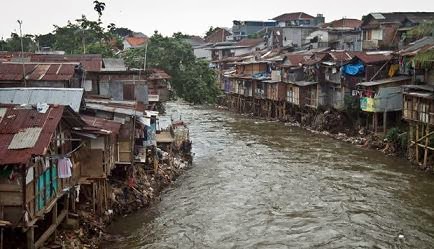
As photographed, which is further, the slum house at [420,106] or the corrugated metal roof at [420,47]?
the corrugated metal roof at [420,47]

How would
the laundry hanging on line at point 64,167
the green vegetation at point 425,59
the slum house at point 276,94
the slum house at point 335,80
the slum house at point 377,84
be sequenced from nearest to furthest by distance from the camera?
the laundry hanging on line at point 64,167 < the green vegetation at point 425,59 < the slum house at point 377,84 < the slum house at point 335,80 < the slum house at point 276,94

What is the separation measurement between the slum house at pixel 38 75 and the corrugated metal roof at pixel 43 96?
2443 millimetres

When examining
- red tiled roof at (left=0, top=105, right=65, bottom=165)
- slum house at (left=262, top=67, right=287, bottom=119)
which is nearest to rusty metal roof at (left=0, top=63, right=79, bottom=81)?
red tiled roof at (left=0, top=105, right=65, bottom=165)

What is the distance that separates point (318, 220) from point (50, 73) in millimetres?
11557

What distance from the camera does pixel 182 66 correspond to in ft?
141

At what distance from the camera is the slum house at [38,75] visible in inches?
799

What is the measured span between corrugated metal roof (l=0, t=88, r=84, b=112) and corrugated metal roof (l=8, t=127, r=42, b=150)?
410 cm

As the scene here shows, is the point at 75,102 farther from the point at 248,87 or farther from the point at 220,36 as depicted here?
the point at 220,36

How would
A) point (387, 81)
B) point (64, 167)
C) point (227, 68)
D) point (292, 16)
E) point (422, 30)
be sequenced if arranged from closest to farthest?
point (64, 167) → point (387, 81) → point (422, 30) → point (227, 68) → point (292, 16)

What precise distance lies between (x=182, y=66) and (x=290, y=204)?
23245mm

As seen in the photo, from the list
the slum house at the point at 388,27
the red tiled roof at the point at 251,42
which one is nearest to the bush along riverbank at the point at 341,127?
the slum house at the point at 388,27

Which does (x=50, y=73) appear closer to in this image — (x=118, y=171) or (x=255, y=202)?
(x=118, y=171)

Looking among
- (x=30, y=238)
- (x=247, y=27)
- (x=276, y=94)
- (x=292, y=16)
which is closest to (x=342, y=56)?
(x=276, y=94)

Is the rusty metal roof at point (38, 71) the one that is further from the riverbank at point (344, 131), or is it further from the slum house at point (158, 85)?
the riverbank at point (344, 131)
